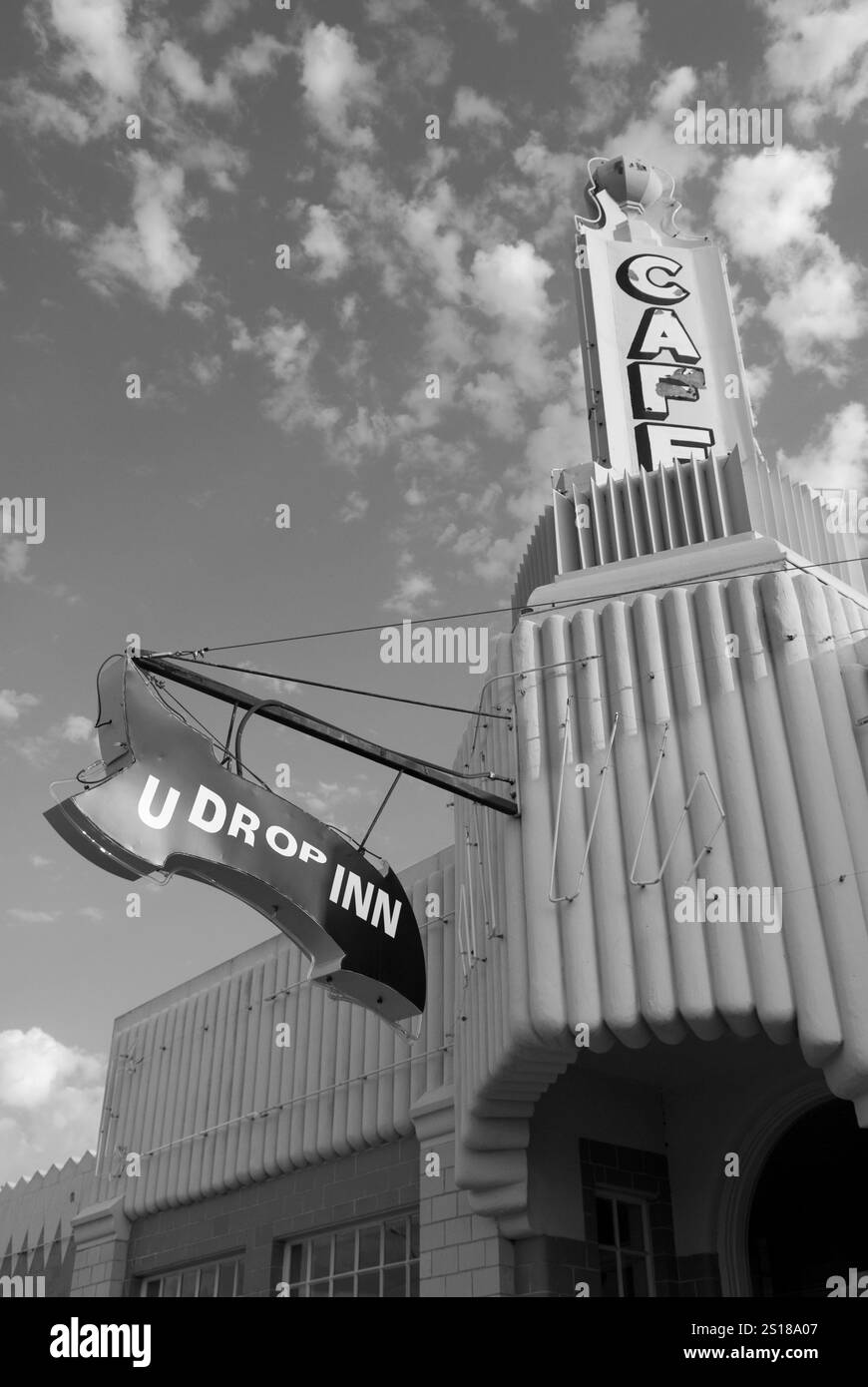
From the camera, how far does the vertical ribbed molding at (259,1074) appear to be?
13.7 m

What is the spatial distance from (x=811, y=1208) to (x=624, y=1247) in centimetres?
181

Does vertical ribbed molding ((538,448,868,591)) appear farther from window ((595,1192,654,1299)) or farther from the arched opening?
window ((595,1192,654,1299))

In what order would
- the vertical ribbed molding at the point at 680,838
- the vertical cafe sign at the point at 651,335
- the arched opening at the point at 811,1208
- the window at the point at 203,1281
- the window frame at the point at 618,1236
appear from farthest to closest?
1. the window at the point at 203,1281
2. the vertical cafe sign at the point at 651,335
3. the window frame at the point at 618,1236
4. the arched opening at the point at 811,1208
5. the vertical ribbed molding at the point at 680,838

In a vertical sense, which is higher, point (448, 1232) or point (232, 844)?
point (232, 844)

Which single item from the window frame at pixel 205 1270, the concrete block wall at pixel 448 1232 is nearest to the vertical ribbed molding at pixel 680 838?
the concrete block wall at pixel 448 1232

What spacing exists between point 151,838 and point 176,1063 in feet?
32.2

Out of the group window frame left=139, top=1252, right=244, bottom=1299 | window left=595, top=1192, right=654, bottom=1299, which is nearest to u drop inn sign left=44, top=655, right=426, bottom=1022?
window left=595, top=1192, right=654, bottom=1299

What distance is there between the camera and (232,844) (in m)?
8.92

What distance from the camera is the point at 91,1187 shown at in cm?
1802

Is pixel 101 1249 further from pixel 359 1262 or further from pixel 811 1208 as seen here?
pixel 811 1208

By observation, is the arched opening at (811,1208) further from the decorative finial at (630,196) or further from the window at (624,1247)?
the decorative finial at (630,196)

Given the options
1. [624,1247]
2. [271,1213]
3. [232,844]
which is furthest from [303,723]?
[271,1213]

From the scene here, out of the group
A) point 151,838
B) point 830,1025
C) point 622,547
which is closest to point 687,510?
point 622,547

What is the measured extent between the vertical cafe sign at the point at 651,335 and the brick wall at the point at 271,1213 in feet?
27.0
